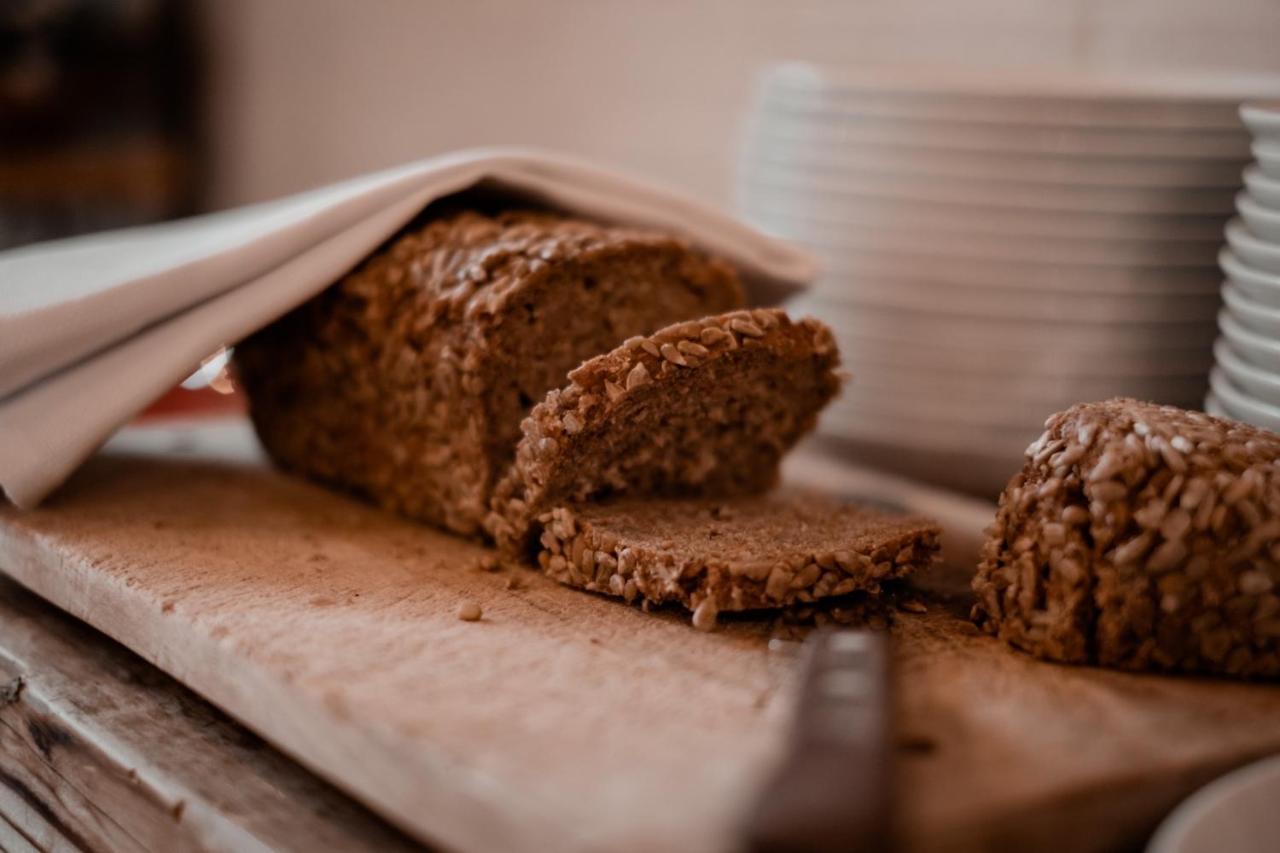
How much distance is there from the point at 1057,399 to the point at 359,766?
129 cm

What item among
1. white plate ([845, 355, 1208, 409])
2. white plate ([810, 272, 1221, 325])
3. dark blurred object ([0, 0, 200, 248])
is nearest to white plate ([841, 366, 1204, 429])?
white plate ([845, 355, 1208, 409])

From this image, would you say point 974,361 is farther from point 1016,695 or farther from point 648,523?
point 1016,695

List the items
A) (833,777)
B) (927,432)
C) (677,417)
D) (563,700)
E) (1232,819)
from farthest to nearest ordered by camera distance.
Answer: (927,432) → (677,417) → (563,700) → (1232,819) → (833,777)

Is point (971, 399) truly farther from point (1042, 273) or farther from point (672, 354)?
point (672, 354)

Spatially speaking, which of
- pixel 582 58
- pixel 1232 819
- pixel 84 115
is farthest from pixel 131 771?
pixel 84 115

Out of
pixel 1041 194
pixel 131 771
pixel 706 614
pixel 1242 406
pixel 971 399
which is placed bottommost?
pixel 131 771

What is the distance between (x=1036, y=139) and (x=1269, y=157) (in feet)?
1.28

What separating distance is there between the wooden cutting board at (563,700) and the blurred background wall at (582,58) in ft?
4.01

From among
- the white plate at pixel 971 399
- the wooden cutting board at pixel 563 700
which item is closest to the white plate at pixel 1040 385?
the white plate at pixel 971 399

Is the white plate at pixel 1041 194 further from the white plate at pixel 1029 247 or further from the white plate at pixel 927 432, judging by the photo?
the white plate at pixel 927 432

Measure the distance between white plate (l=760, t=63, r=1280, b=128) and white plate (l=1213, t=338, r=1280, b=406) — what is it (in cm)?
37

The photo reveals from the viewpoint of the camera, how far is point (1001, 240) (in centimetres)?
199

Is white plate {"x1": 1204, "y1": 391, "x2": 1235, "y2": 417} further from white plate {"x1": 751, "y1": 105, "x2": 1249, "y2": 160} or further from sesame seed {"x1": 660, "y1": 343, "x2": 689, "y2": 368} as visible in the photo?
sesame seed {"x1": 660, "y1": 343, "x2": 689, "y2": 368}

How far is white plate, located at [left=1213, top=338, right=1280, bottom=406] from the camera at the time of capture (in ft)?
5.18
